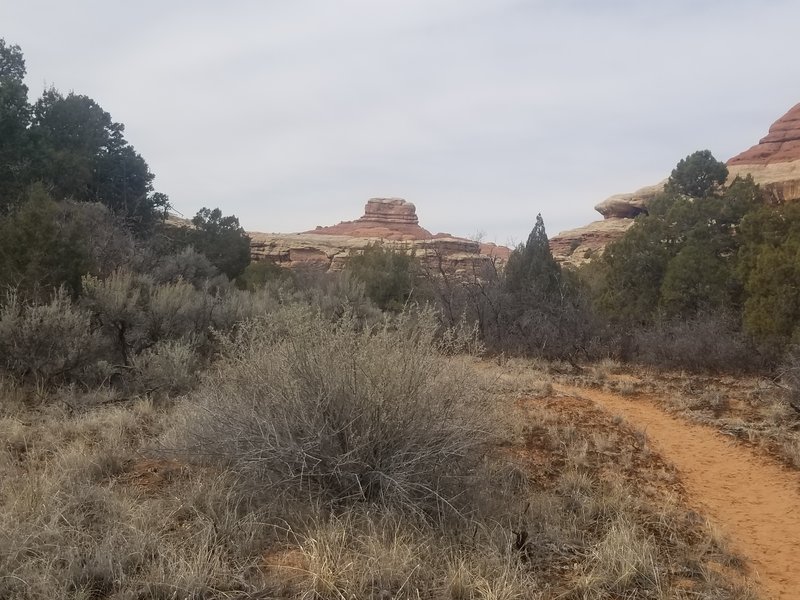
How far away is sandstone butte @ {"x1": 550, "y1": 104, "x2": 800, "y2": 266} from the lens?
46.0 m

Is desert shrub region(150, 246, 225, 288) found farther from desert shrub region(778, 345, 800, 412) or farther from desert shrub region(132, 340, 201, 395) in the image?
desert shrub region(778, 345, 800, 412)

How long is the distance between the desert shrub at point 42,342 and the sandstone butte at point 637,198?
1522 inches

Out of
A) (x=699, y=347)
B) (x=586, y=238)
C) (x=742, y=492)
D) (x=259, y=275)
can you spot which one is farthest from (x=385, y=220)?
(x=742, y=492)

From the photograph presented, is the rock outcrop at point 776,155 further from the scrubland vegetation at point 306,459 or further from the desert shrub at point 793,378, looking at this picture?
the scrubland vegetation at point 306,459

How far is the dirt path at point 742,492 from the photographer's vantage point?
4711 mm

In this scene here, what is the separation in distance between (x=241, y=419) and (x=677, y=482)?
4.48 meters

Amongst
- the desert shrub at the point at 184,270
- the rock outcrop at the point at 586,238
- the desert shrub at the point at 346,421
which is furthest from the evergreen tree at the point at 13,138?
the rock outcrop at the point at 586,238

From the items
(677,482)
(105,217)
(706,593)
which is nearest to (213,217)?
(105,217)

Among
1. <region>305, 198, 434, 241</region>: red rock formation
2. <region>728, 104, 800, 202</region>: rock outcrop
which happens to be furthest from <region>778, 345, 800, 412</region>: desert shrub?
<region>305, 198, 434, 241</region>: red rock formation

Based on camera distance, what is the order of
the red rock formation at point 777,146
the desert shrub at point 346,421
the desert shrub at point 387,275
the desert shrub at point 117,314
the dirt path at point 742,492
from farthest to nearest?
1. the red rock formation at point 777,146
2. the desert shrub at point 387,275
3. the desert shrub at point 117,314
4. the dirt path at point 742,492
5. the desert shrub at point 346,421

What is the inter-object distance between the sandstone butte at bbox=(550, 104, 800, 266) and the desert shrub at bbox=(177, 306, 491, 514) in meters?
40.9

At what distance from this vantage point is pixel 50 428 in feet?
20.3

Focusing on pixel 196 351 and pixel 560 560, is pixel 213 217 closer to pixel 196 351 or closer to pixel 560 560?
pixel 196 351

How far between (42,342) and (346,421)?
5.97 meters
